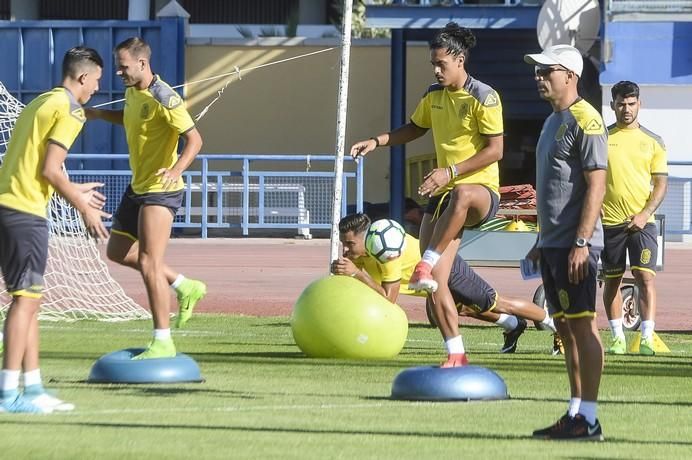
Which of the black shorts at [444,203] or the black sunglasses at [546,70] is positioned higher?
the black sunglasses at [546,70]

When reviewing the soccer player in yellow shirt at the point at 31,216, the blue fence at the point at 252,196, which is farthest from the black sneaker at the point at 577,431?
the blue fence at the point at 252,196

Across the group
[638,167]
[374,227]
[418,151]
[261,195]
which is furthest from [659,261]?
[418,151]

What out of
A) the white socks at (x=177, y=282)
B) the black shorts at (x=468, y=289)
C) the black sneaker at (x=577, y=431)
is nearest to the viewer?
the black sneaker at (x=577, y=431)

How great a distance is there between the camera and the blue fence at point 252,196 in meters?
26.1

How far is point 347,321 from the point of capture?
11148 millimetres

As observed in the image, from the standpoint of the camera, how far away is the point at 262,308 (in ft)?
55.8

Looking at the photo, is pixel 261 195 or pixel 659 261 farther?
pixel 261 195

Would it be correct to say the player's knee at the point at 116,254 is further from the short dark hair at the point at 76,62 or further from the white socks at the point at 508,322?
the white socks at the point at 508,322

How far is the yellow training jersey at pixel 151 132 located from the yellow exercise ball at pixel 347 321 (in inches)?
65.4

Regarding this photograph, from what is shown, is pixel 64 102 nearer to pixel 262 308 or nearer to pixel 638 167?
pixel 638 167

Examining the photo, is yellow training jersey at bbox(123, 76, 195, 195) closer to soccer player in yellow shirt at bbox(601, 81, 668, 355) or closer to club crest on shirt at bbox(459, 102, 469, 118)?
club crest on shirt at bbox(459, 102, 469, 118)

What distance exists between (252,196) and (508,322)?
1510cm

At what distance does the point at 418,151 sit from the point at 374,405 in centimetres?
2301

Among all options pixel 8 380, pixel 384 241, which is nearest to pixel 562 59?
pixel 8 380
